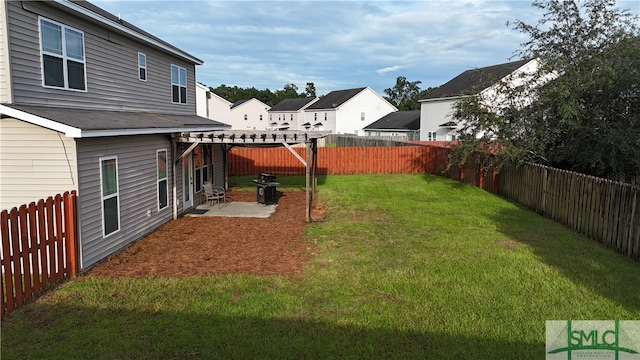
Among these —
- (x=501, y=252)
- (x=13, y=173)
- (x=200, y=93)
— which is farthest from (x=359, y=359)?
(x=200, y=93)

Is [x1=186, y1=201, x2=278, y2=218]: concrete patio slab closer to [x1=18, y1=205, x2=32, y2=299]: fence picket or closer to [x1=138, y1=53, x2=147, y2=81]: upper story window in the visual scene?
[x1=138, y1=53, x2=147, y2=81]: upper story window

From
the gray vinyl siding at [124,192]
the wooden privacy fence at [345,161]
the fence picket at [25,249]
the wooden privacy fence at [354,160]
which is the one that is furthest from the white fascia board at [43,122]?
the wooden privacy fence at [354,160]

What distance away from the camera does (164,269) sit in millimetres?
8219

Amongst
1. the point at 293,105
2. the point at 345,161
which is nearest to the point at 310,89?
the point at 293,105

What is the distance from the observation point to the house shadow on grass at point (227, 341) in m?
5.06

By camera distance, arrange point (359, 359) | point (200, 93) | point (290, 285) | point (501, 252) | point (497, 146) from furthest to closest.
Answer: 1. point (200, 93)
2. point (497, 146)
3. point (501, 252)
4. point (290, 285)
5. point (359, 359)

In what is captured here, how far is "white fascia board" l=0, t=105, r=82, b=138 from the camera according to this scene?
23.0 ft

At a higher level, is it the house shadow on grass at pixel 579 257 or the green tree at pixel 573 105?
the green tree at pixel 573 105

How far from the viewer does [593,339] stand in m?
5.57

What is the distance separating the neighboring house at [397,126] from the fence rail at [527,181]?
18990 mm

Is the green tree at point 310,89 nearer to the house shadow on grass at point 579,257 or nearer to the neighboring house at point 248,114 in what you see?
the neighboring house at point 248,114

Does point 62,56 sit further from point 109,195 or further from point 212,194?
point 212,194

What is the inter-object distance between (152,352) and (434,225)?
8.76 m

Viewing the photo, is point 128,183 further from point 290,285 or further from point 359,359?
point 359,359
